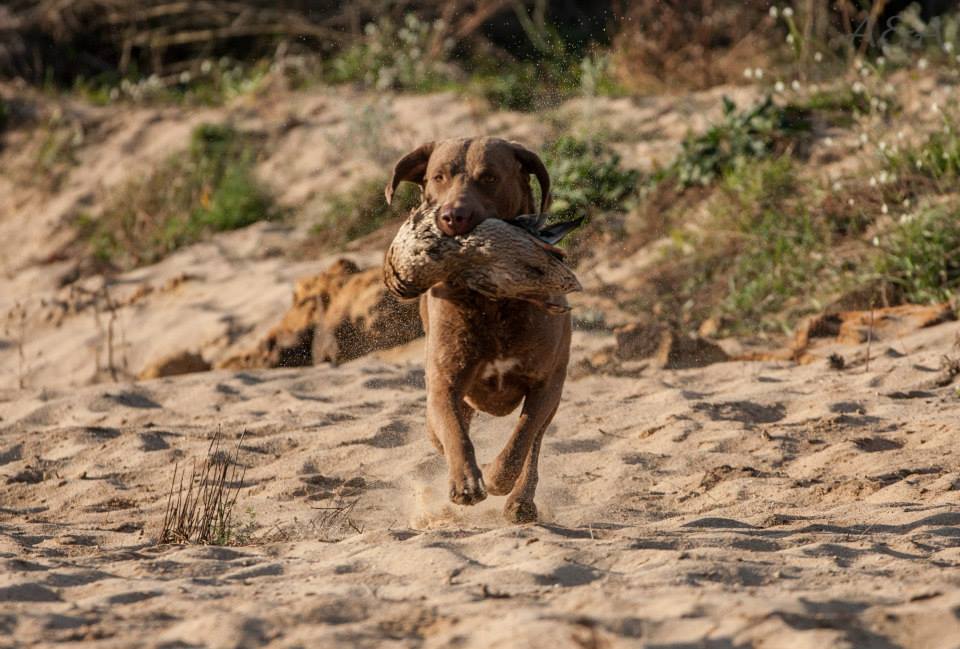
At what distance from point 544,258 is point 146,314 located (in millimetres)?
6818

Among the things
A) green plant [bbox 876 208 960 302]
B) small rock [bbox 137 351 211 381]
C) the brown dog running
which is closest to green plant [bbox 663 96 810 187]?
green plant [bbox 876 208 960 302]

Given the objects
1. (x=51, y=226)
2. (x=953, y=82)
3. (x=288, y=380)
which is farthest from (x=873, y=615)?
(x=51, y=226)

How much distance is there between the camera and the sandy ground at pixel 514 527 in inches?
143

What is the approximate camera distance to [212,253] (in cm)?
1267

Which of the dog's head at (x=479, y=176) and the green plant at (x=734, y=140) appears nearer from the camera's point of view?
the dog's head at (x=479, y=176)

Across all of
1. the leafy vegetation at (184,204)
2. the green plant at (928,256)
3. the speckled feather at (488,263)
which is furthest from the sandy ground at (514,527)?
the leafy vegetation at (184,204)

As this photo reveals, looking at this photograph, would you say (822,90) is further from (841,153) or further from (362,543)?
(362,543)

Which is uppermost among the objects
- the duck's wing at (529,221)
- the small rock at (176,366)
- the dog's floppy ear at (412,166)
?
the dog's floppy ear at (412,166)

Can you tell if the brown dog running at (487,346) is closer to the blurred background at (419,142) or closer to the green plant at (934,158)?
the blurred background at (419,142)

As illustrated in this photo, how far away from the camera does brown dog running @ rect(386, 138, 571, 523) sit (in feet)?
17.6

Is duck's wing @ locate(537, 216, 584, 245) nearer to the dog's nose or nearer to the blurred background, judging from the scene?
the dog's nose

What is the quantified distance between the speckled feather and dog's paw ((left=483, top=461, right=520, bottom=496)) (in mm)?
699

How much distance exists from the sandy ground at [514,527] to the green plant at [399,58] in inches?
236

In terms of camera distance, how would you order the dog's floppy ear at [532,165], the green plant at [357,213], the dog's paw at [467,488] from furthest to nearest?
the green plant at [357,213], the dog's floppy ear at [532,165], the dog's paw at [467,488]
